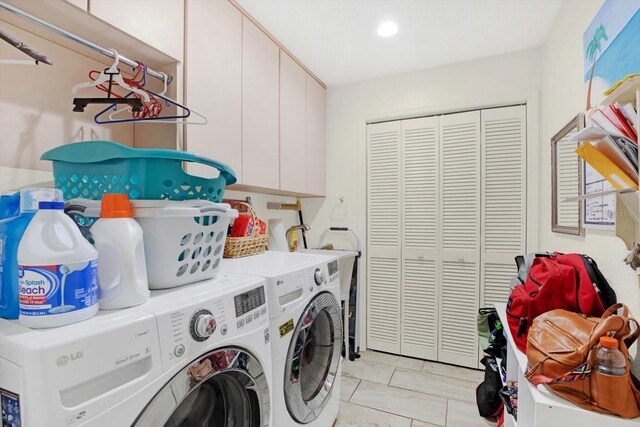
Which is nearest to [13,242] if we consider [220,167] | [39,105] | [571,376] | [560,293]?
[220,167]

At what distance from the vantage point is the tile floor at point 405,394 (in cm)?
187

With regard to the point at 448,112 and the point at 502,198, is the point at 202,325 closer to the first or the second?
the point at 502,198

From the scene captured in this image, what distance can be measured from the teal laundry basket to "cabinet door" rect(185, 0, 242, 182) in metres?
0.48

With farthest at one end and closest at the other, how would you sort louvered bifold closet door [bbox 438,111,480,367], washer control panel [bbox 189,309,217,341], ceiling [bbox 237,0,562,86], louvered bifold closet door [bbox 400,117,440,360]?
louvered bifold closet door [bbox 400,117,440,360], louvered bifold closet door [bbox 438,111,480,367], ceiling [bbox 237,0,562,86], washer control panel [bbox 189,309,217,341]

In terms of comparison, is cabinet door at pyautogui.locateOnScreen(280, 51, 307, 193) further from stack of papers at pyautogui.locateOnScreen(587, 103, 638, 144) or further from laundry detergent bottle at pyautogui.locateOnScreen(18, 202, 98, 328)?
stack of papers at pyautogui.locateOnScreen(587, 103, 638, 144)

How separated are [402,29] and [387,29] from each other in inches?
3.9

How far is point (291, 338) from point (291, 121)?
1.62m

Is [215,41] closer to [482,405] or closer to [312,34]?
[312,34]

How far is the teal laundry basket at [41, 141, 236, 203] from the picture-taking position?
0.93 m

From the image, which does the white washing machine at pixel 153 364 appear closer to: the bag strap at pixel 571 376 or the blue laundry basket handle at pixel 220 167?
the blue laundry basket handle at pixel 220 167

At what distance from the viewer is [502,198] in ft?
7.77

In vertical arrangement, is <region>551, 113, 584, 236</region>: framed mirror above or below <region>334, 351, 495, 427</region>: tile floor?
above

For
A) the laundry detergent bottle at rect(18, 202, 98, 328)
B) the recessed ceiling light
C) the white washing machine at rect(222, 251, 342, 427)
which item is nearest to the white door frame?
the recessed ceiling light

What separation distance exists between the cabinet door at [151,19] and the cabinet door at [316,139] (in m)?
1.33
